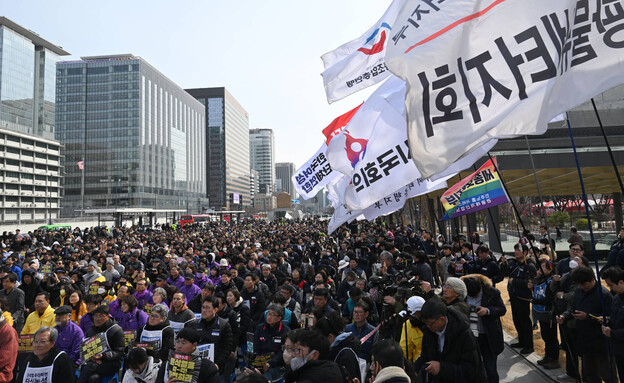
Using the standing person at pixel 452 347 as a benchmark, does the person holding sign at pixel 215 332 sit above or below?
below

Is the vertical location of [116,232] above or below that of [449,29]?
below

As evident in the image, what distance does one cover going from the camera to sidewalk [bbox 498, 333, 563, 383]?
607 centimetres

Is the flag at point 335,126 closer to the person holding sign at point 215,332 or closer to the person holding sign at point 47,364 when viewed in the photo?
the person holding sign at point 215,332

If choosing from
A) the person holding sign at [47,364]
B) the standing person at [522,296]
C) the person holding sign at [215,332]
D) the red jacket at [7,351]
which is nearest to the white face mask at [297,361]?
the person holding sign at [215,332]

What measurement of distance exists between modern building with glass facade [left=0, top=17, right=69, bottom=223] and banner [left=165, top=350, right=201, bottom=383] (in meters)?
77.8

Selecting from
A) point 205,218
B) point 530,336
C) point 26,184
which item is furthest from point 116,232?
point 26,184

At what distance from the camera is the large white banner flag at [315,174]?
460 inches

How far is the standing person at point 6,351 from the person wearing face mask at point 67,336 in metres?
0.57

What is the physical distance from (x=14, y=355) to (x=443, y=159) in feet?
19.5

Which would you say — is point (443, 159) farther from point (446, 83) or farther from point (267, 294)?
point (267, 294)

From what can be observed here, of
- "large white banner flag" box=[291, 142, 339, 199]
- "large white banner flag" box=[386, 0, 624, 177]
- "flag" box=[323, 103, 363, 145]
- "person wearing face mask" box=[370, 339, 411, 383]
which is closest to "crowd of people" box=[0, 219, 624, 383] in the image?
"person wearing face mask" box=[370, 339, 411, 383]

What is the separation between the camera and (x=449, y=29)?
3.62 m

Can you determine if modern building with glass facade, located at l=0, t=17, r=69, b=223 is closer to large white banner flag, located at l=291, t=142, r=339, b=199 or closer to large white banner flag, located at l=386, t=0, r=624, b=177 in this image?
large white banner flag, located at l=291, t=142, r=339, b=199

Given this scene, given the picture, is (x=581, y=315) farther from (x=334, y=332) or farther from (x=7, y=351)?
(x=7, y=351)
